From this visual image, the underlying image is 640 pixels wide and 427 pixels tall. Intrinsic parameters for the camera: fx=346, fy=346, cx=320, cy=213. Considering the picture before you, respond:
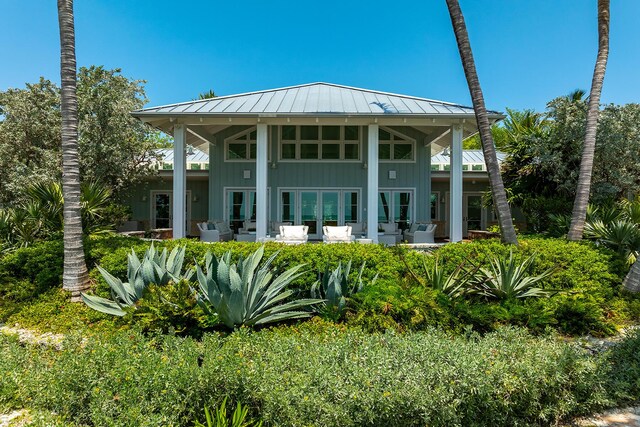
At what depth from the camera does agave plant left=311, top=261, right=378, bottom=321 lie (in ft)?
14.8

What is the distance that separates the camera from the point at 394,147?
15.3 m

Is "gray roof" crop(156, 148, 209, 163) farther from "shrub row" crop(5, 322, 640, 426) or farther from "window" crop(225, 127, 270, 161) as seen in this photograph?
"shrub row" crop(5, 322, 640, 426)

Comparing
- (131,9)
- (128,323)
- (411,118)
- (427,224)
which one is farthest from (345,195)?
(128,323)

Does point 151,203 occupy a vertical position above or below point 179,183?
below

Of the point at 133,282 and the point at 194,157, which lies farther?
the point at 194,157

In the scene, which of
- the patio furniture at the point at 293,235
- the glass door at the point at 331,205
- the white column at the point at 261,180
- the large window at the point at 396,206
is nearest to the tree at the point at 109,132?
the white column at the point at 261,180

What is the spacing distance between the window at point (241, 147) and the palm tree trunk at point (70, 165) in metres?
9.00

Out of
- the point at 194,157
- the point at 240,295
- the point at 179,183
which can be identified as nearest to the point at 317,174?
the point at 179,183

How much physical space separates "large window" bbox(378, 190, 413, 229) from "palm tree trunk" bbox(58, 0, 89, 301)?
11533mm

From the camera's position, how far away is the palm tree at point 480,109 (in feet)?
23.2

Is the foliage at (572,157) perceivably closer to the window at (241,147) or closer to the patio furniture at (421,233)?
the patio furniture at (421,233)

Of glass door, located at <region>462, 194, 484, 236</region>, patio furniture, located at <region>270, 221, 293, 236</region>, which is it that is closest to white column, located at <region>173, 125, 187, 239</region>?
patio furniture, located at <region>270, 221, 293, 236</region>

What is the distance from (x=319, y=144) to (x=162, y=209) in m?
9.57

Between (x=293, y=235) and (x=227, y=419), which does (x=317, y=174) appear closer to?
(x=293, y=235)
